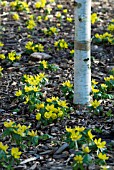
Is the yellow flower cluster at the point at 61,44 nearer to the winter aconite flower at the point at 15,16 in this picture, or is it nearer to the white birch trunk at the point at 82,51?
the winter aconite flower at the point at 15,16

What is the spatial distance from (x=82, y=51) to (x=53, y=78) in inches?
37.5

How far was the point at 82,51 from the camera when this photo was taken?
422cm

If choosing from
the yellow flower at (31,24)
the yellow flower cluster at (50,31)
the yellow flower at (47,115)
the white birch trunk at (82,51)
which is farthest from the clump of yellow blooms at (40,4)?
the yellow flower at (47,115)

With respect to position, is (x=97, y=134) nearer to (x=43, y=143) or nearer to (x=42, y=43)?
(x=43, y=143)

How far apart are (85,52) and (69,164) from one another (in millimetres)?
1123

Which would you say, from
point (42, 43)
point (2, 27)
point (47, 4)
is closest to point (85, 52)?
point (42, 43)

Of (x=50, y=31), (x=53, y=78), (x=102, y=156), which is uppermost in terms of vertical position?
(x=50, y=31)

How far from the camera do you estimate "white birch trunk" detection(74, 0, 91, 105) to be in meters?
4.14

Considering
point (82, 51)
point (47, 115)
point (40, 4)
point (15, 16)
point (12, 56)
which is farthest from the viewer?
point (40, 4)

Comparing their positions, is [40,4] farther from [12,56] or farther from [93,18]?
[12,56]

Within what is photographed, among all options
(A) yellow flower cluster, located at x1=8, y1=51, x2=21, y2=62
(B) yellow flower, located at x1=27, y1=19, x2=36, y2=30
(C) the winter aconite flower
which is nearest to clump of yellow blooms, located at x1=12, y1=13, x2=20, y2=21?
(C) the winter aconite flower

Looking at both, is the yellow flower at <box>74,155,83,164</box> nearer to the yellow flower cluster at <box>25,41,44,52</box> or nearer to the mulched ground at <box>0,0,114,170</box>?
the mulched ground at <box>0,0,114,170</box>

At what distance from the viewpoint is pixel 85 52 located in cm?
422

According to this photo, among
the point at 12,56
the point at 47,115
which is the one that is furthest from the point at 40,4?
the point at 47,115
